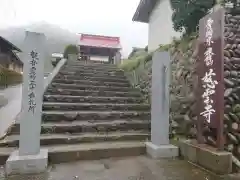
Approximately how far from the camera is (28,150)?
11.3ft

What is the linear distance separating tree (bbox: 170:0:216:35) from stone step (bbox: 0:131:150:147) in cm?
365

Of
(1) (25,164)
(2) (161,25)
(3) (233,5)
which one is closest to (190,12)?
(3) (233,5)

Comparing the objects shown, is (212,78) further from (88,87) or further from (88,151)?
(88,87)

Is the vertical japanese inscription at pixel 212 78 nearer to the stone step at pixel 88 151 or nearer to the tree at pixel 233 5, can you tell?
the stone step at pixel 88 151

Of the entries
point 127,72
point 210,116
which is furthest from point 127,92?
point 210,116

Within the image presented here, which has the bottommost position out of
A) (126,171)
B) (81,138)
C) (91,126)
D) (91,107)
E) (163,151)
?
(126,171)

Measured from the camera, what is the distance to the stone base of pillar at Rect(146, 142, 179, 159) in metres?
4.22

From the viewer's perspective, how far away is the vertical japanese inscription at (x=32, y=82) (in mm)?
3523

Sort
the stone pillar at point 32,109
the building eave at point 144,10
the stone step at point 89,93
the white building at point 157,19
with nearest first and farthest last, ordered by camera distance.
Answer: the stone pillar at point 32,109
the stone step at point 89,93
the white building at point 157,19
the building eave at point 144,10

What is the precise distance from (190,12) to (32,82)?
4891 millimetres

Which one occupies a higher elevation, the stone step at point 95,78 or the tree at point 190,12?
the tree at point 190,12

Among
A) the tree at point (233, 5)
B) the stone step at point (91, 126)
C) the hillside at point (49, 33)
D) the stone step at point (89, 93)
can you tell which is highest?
the hillside at point (49, 33)

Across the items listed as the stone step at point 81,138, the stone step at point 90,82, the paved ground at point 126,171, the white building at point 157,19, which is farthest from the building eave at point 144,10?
the paved ground at point 126,171

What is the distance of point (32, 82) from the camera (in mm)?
3564
